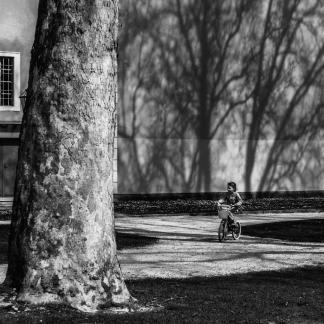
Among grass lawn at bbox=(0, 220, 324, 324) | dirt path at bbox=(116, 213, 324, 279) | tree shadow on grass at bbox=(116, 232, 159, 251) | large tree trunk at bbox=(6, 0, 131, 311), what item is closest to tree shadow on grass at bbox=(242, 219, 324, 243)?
dirt path at bbox=(116, 213, 324, 279)

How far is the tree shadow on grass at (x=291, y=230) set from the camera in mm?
18655

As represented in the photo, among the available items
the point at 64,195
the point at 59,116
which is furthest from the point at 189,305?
the point at 59,116

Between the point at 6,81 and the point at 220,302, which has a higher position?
the point at 6,81

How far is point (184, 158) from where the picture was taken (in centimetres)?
3600

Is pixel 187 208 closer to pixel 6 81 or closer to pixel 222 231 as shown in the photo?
pixel 6 81

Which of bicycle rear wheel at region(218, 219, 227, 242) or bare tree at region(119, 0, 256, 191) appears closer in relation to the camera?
bicycle rear wheel at region(218, 219, 227, 242)

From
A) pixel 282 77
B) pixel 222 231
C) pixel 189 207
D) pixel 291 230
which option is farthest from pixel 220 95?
pixel 222 231

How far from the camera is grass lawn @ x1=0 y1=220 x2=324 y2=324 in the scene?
8516 mm

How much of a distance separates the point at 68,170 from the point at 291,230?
12.0m

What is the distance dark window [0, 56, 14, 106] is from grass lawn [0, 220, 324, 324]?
2330 centimetres

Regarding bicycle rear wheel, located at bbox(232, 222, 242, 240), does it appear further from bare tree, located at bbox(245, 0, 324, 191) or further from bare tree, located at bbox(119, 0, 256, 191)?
bare tree, located at bbox(245, 0, 324, 191)

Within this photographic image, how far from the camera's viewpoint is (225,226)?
17562mm

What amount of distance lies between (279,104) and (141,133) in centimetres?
680

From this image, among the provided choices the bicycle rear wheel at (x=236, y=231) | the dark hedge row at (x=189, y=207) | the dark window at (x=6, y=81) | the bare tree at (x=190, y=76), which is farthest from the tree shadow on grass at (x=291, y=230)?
the dark window at (x=6, y=81)
